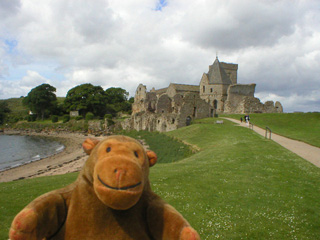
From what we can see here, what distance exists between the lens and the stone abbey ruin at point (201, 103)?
39156 millimetres

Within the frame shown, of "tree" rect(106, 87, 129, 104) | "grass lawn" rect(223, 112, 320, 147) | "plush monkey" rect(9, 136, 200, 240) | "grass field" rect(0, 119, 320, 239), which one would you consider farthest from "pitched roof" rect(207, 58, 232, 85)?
"plush monkey" rect(9, 136, 200, 240)

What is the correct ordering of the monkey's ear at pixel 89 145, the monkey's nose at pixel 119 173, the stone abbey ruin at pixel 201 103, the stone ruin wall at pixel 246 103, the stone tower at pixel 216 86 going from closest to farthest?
the monkey's nose at pixel 119 173 < the monkey's ear at pixel 89 145 < the stone abbey ruin at pixel 201 103 < the stone ruin wall at pixel 246 103 < the stone tower at pixel 216 86

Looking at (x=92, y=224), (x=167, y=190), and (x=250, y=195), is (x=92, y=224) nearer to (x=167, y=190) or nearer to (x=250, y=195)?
(x=167, y=190)

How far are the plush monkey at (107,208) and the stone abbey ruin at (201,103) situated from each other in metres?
34.1

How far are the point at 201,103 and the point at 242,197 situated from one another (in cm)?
3405

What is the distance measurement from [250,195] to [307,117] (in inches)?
1251

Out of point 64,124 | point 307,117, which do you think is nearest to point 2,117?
point 64,124

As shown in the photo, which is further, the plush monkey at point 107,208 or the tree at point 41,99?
the tree at point 41,99

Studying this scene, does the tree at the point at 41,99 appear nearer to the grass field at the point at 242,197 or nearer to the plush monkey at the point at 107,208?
the grass field at the point at 242,197

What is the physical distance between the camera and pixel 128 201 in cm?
262

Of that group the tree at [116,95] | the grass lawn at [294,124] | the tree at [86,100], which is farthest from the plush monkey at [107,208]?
the tree at [116,95]

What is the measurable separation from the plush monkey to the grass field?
312cm

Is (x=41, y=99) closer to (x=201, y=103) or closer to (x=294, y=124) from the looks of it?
(x=201, y=103)

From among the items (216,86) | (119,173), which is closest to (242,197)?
(119,173)
